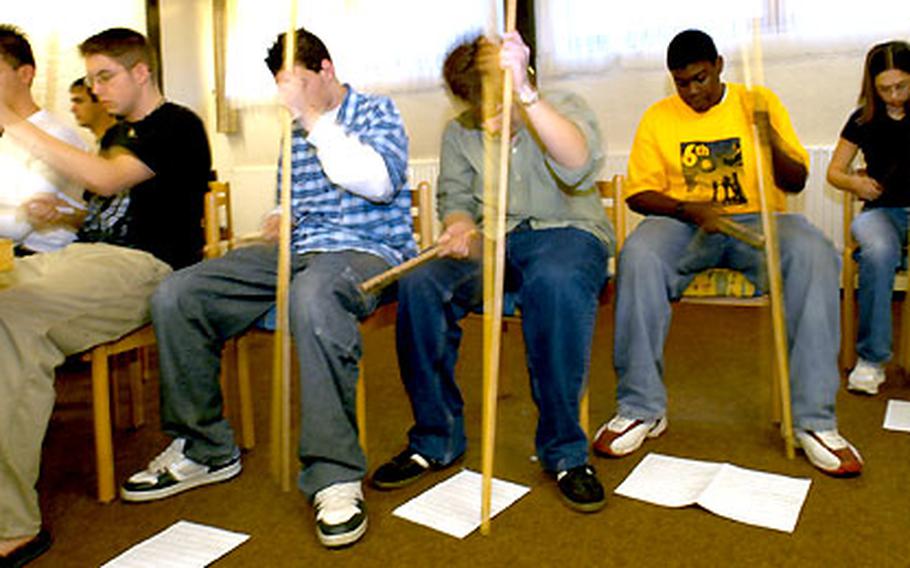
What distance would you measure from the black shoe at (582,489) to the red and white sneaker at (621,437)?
0.75 ft

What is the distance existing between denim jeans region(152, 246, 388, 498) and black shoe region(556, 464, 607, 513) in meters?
0.43

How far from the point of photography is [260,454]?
2.21 metres

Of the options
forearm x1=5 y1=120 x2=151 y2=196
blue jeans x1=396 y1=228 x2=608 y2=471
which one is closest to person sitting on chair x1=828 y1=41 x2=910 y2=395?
blue jeans x1=396 y1=228 x2=608 y2=471

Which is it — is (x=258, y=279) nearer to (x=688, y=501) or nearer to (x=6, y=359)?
(x=6, y=359)

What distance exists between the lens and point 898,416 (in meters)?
2.28

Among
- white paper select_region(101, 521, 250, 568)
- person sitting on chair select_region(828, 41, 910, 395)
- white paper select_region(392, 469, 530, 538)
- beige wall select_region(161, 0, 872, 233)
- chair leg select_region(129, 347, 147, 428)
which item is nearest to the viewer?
white paper select_region(101, 521, 250, 568)

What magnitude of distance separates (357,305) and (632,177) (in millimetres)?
943

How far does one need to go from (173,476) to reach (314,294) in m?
0.59

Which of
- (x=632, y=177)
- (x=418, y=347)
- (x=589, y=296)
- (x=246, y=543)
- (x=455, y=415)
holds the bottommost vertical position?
(x=246, y=543)

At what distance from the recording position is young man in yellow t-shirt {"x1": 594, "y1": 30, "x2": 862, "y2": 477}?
Answer: 1.94 metres

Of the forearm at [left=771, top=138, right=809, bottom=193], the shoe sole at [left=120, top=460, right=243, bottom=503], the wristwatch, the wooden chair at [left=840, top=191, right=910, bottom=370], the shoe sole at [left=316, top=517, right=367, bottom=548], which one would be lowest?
the shoe sole at [left=120, top=460, right=243, bottom=503]

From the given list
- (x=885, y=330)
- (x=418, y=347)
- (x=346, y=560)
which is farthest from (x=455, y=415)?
(x=885, y=330)

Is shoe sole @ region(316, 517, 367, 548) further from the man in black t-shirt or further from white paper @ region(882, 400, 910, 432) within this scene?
white paper @ region(882, 400, 910, 432)

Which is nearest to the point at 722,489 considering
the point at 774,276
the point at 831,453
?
the point at 831,453
